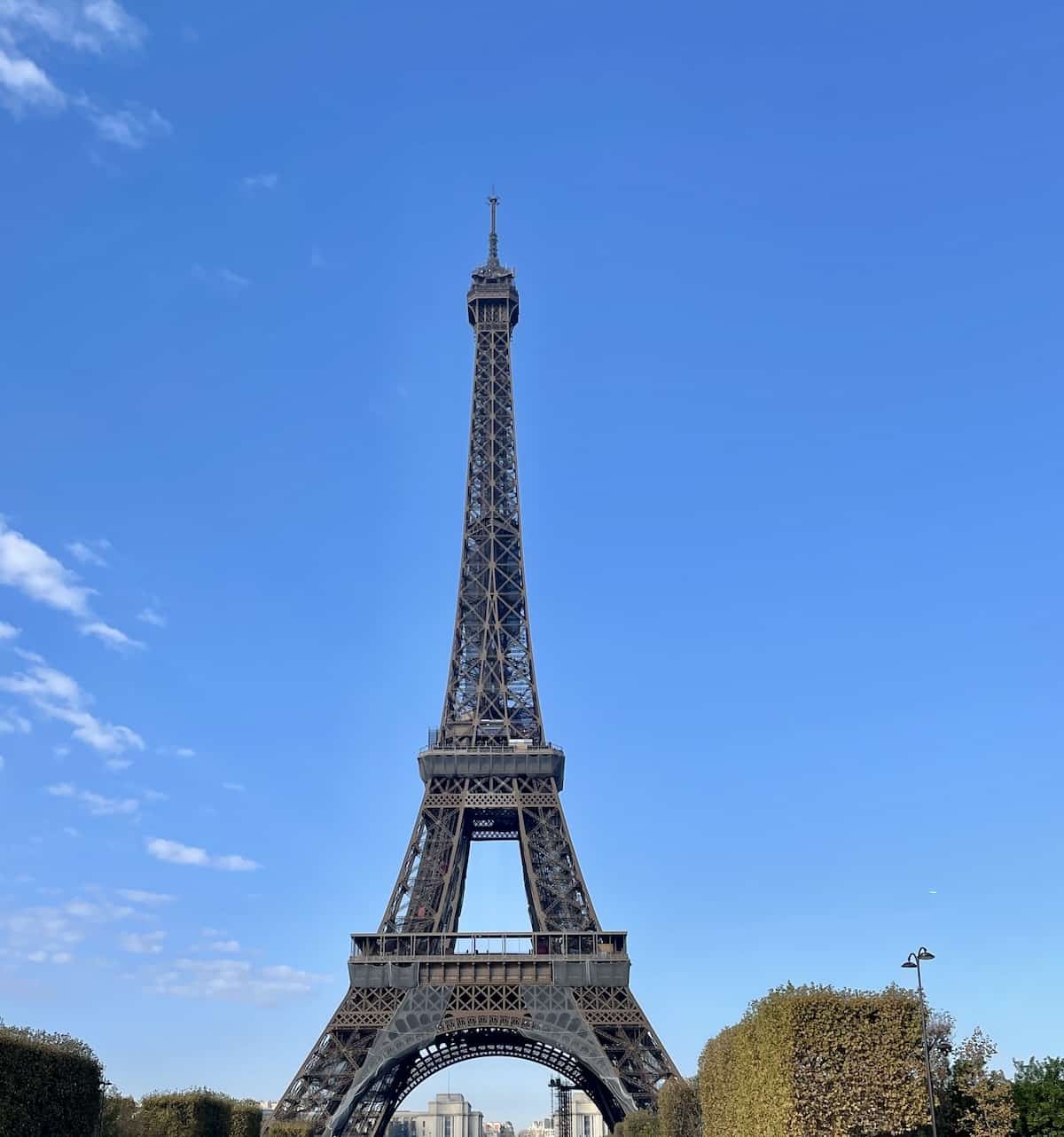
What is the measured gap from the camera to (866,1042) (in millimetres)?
38469

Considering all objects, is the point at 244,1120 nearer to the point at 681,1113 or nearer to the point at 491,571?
the point at 681,1113

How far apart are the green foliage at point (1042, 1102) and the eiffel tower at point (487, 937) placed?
822 inches

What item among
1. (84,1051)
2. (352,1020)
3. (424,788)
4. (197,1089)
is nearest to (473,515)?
(424,788)

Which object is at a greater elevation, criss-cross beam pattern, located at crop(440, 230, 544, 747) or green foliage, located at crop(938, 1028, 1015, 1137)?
criss-cross beam pattern, located at crop(440, 230, 544, 747)

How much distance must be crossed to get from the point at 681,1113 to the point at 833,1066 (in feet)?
46.8

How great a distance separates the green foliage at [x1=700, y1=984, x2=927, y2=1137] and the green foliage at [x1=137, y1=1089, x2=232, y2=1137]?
21769 millimetres

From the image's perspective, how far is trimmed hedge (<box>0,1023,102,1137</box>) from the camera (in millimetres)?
34031

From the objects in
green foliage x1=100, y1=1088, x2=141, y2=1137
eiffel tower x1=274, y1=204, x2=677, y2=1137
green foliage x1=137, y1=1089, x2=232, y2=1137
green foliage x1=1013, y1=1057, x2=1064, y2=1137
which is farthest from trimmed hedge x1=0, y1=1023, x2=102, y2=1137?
green foliage x1=1013, y1=1057, x2=1064, y2=1137

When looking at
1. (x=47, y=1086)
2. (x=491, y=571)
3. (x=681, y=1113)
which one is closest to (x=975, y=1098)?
(x=681, y=1113)

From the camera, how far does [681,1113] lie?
50125 mm

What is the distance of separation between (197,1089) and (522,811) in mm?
23508

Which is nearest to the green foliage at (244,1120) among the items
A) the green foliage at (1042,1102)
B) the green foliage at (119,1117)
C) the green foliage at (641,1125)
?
the green foliage at (119,1117)

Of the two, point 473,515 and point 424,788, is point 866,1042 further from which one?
point 473,515

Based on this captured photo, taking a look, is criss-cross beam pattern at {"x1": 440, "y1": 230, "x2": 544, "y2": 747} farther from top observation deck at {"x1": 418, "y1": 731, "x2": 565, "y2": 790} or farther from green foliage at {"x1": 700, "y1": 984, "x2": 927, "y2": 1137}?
green foliage at {"x1": 700, "y1": 984, "x2": 927, "y2": 1137}
